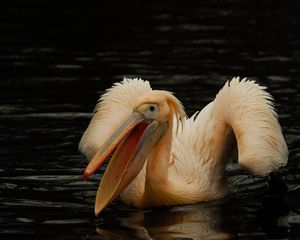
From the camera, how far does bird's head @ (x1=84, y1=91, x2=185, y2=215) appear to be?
7.07 meters

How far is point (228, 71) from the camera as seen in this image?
1166 centimetres

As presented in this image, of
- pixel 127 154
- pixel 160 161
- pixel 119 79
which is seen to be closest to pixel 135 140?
pixel 127 154

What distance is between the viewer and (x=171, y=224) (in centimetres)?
697

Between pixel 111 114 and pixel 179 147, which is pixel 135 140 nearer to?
pixel 179 147

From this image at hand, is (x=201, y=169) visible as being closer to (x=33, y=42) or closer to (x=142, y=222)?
(x=142, y=222)

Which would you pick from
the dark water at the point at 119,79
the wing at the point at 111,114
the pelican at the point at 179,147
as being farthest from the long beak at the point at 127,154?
the wing at the point at 111,114

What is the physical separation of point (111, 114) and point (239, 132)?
1265mm

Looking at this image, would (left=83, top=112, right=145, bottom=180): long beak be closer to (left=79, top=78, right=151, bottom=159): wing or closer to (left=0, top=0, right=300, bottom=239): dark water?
(left=0, top=0, right=300, bottom=239): dark water

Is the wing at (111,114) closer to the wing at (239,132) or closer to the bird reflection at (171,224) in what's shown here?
the wing at (239,132)

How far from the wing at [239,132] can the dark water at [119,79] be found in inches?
15.2

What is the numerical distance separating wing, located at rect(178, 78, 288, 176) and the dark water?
386 millimetres

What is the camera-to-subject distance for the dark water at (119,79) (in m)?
7.04

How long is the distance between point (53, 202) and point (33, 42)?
6312 mm

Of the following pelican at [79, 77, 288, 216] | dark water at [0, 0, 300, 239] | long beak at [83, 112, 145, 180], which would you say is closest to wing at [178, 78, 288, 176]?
pelican at [79, 77, 288, 216]
